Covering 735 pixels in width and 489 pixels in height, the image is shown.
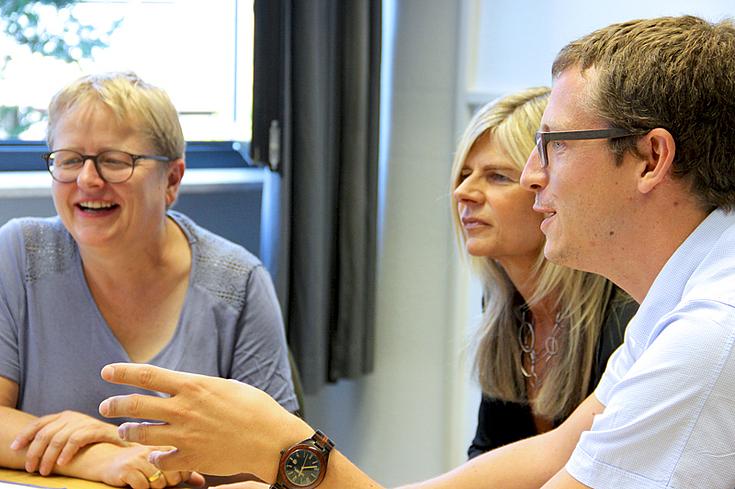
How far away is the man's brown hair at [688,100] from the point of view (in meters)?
1.31

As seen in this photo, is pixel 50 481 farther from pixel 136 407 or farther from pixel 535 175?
pixel 535 175

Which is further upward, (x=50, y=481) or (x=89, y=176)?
(x=89, y=176)

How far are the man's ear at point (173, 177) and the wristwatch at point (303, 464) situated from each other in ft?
3.04

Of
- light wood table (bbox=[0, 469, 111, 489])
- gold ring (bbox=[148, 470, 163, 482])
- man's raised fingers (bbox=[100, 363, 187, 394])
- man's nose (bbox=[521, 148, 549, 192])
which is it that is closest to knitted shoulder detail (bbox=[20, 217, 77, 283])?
light wood table (bbox=[0, 469, 111, 489])

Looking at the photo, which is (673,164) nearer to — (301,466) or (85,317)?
(301,466)

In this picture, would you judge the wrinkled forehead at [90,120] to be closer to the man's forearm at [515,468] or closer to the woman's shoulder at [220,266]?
the woman's shoulder at [220,266]

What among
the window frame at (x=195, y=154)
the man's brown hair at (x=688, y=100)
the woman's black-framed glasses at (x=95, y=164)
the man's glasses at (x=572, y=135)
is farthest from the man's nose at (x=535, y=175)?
the window frame at (x=195, y=154)

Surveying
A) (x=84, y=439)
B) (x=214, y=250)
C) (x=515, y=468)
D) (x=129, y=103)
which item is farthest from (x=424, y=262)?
(x=84, y=439)

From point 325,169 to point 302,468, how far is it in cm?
178

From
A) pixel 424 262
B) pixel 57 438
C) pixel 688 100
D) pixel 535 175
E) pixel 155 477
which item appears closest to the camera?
pixel 688 100

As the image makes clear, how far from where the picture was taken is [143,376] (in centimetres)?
133

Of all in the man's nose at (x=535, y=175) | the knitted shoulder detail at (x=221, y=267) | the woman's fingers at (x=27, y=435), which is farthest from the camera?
the knitted shoulder detail at (x=221, y=267)

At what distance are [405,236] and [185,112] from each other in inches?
32.8

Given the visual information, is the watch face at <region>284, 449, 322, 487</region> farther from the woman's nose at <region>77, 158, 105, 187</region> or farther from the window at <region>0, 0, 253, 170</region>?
the window at <region>0, 0, 253, 170</region>
